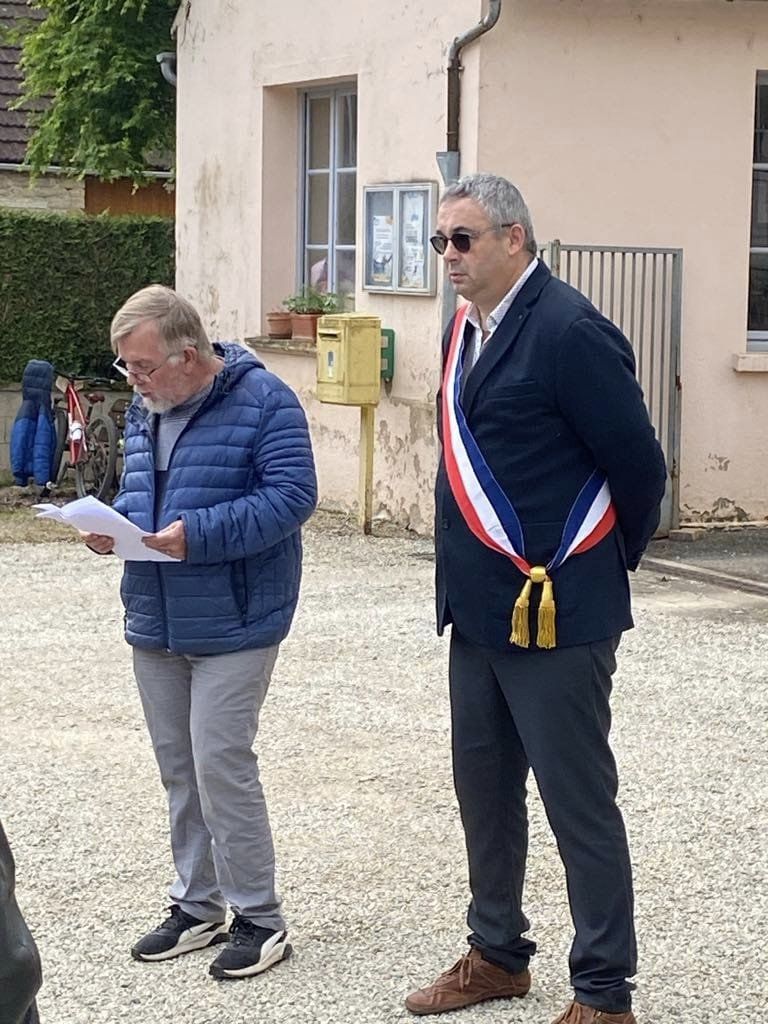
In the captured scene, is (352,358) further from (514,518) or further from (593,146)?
(514,518)

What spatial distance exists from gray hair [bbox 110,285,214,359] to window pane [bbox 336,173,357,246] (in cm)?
883

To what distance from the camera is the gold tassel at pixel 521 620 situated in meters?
4.14

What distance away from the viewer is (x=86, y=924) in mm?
5086

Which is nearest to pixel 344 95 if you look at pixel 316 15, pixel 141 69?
pixel 316 15

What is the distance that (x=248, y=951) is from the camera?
187 inches

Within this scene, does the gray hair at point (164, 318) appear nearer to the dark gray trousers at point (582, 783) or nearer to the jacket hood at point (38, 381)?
the dark gray trousers at point (582, 783)

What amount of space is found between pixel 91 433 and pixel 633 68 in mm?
5221

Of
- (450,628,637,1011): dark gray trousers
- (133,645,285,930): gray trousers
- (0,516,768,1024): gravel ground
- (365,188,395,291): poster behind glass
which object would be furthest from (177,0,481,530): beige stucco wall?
(450,628,637,1011): dark gray trousers

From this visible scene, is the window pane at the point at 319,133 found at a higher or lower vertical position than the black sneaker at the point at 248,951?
higher

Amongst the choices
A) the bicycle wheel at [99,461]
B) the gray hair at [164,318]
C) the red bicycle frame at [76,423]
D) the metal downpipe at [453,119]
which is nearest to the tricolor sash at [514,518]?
the gray hair at [164,318]

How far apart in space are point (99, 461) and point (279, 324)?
183 cm

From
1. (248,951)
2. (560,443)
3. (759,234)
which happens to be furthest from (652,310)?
(560,443)

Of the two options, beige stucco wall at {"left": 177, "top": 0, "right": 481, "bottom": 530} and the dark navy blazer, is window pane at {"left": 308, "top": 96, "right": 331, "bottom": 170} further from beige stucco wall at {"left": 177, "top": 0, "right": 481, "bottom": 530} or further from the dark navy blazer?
the dark navy blazer

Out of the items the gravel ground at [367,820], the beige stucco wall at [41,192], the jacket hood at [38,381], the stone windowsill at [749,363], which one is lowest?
the gravel ground at [367,820]
